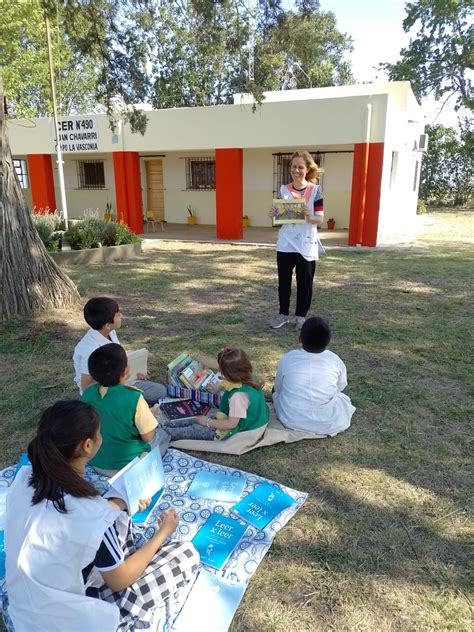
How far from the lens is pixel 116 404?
101 inches

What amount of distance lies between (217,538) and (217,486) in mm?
407

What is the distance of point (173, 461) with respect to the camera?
3035 mm

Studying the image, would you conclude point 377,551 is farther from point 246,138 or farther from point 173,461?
point 246,138

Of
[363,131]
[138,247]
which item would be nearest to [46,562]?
[138,247]

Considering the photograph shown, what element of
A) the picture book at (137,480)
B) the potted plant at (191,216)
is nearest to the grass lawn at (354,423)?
the picture book at (137,480)

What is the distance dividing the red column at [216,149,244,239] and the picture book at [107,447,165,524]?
1029 cm

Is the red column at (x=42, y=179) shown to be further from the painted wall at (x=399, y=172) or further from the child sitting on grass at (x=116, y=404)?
the child sitting on grass at (x=116, y=404)

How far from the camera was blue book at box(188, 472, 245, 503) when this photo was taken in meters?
2.70

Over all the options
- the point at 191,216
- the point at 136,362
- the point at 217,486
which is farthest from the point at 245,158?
the point at 217,486

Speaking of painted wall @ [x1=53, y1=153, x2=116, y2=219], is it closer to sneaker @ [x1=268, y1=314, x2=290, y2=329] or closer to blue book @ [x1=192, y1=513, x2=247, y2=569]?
sneaker @ [x1=268, y1=314, x2=290, y2=329]

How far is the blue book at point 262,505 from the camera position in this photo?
2.51 m

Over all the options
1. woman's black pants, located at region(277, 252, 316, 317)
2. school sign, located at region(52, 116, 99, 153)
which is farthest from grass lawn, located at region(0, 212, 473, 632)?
school sign, located at region(52, 116, 99, 153)

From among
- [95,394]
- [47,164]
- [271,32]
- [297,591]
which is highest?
[271,32]

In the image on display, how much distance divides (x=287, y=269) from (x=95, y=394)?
3140 mm
